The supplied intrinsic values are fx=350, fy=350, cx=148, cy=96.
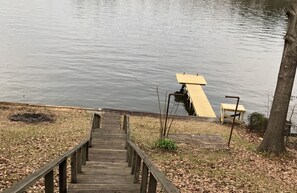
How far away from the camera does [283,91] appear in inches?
503

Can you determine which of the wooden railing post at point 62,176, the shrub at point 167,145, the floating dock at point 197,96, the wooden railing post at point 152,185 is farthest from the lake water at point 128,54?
the wooden railing post at point 152,185

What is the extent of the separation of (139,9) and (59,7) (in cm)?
1562

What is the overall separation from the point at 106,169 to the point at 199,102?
54.4 feet

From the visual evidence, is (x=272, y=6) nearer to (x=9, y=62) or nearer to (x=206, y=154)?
(x=9, y=62)

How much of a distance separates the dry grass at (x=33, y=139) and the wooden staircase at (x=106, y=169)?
146 cm

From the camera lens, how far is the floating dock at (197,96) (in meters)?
22.3

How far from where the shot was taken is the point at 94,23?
5284 centimetres

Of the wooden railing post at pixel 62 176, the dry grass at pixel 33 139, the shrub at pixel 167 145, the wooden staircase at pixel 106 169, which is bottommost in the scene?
the dry grass at pixel 33 139

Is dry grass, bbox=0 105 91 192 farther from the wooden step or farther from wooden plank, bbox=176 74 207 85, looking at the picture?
wooden plank, bbox=176 74 207 85

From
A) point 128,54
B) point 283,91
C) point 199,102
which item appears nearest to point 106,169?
point 283,91

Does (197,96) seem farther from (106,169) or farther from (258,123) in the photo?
(106,169)

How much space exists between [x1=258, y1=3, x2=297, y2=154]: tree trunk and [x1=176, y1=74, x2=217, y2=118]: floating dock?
27.2 feet

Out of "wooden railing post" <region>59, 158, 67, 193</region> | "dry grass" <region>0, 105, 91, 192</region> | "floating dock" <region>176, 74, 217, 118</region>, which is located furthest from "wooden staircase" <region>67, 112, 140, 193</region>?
"floating dock" <region>176, 74, 217, 118</region>

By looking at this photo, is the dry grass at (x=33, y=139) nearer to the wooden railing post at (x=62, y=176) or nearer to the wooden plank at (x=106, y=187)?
the wooden plank at (x=106, y=187)
